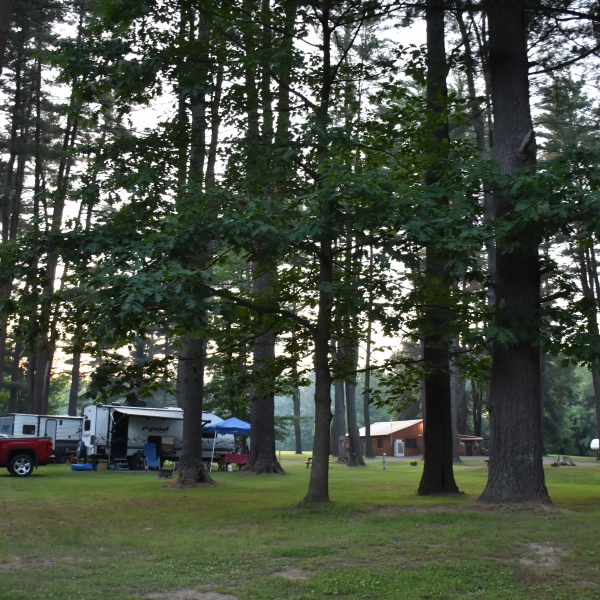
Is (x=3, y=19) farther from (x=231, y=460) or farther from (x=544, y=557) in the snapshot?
(x=231, y=460)

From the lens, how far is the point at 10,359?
154ft

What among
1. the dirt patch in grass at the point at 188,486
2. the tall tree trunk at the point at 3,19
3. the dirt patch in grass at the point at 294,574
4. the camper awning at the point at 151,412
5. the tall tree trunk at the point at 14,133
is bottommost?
the dirt patch in grass at the point at 188,486

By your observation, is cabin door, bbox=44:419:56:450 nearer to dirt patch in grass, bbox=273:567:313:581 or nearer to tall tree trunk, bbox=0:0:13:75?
tall tree trunk, bbox=0:0:13:75

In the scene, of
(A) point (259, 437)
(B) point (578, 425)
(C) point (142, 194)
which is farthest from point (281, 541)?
(B) point (578, 425)

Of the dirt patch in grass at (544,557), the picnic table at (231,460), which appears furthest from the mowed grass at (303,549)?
the picnic table at (231,460)

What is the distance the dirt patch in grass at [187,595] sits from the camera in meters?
5.97

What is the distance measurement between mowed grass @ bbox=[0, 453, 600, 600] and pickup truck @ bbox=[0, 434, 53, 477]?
8228 millimetres

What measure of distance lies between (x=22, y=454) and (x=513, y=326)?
15.7m

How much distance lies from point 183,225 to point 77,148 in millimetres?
3624

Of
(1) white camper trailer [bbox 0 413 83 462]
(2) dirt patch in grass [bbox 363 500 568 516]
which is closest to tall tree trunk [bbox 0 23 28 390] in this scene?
(1) white camper trailer [bbox 0 413 83 462]

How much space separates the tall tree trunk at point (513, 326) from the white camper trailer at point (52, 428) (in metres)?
20.2

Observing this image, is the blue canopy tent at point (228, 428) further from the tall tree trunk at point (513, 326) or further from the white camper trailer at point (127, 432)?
the tall tree trunk at point (513, 326)

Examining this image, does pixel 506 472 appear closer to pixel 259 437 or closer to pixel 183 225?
pixel 183 225

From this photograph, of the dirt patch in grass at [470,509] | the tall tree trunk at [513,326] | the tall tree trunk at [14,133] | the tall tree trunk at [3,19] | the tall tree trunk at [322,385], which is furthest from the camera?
the tall tree trunk at [14,133]
